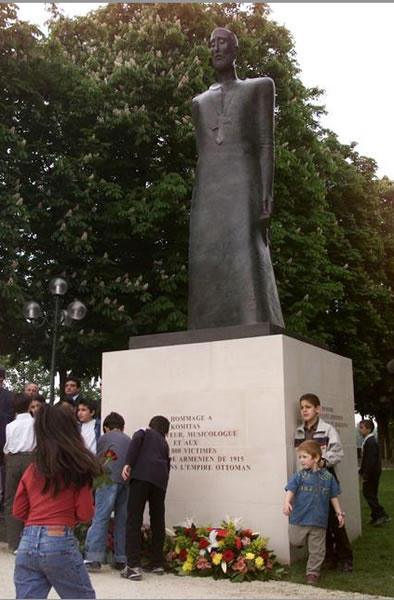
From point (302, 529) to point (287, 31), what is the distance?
1841 centimetres

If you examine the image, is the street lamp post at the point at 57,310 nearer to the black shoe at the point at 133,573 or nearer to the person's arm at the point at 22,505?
the black shoe at the point at 133,573

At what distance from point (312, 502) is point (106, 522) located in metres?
2.28

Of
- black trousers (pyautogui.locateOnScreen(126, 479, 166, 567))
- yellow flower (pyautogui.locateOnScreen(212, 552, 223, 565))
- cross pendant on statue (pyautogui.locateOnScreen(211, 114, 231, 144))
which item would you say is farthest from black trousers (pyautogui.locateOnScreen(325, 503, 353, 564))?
cross pendant on statue (pyautogui.locateOnScreen(211, 114, 231, 144))

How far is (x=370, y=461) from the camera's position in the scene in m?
11.9

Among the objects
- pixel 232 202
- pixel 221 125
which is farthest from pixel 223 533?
pixel 221 125

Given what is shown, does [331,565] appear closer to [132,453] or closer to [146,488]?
[146,488]

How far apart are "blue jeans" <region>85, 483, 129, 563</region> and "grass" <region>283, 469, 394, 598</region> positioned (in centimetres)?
184

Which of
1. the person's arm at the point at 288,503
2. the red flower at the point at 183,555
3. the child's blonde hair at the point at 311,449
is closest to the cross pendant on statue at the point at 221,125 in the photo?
the child's blonde hair at the point at 311,449

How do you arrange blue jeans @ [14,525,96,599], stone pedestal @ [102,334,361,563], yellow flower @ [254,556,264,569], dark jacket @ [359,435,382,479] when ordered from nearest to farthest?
blue jeans @ [14,525,96,599] < yellow flower @ [254,556,264,569] < stone pedestal @ [102,334,361,563] < dark jacket @ [359,435,382,479]

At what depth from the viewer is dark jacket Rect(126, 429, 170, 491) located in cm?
744

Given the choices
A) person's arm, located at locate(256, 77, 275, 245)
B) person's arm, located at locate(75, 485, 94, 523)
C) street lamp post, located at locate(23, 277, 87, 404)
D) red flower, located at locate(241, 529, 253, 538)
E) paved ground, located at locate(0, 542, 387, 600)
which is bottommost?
paved ground, located at locate(0, 542, 387, 600)

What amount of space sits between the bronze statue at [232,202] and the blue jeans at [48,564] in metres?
5.60

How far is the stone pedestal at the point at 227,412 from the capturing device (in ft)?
26.4

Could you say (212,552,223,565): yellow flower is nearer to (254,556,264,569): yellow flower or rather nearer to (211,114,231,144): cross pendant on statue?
(254,556,264,569): yellow flower
